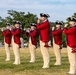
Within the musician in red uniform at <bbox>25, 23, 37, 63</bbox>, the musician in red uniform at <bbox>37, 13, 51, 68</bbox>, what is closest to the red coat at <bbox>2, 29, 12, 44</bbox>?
the musician in red uniform at <bbox>25, 23, 37, 63</bbox>

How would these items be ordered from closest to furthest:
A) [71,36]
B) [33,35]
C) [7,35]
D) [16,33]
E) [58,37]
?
1. [71,36]
2. [58,37]
3. [16,33]
4. [33,35]
5. [7,35]

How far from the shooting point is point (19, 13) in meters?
72.3

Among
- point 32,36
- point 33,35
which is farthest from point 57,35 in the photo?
point 32,36

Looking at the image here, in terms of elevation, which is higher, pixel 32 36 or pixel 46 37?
pixel 46 37

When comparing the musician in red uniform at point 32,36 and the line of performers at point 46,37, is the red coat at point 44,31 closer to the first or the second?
the line of performers at point 46,37

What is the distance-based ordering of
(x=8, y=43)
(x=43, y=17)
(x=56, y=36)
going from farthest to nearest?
(x=8, y=43) < (x=56, y=36) < (x=43, y=17)

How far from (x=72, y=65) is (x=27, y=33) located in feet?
20.9

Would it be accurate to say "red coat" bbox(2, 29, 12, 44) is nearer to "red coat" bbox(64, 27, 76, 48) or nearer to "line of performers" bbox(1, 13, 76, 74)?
"line of performers" bbox(1, 13, 76, 74)

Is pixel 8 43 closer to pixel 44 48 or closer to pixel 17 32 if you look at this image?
pixel 17 32

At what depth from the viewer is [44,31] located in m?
14.4

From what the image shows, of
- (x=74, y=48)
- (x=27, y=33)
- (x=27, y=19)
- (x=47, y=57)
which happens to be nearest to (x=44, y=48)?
(x=47, y=57)

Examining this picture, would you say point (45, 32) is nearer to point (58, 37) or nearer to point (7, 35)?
point (58, 37)

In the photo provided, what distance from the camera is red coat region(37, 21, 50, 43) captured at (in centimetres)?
1421

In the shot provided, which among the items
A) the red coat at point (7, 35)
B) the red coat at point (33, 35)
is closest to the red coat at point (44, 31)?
the red coat at point (33, 35)
